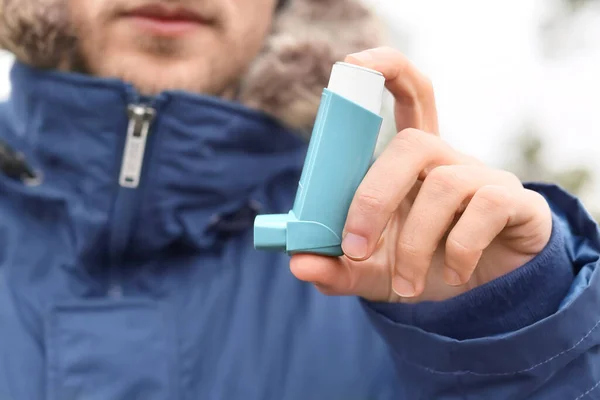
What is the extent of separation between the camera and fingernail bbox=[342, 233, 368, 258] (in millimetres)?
473

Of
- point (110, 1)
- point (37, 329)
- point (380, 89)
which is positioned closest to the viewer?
point (380, 89)

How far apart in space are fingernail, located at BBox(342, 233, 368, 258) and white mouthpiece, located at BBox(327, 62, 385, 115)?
11cm

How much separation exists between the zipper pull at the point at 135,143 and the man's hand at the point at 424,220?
35cm

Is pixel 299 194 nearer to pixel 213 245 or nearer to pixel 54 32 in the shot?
pixel 213 245

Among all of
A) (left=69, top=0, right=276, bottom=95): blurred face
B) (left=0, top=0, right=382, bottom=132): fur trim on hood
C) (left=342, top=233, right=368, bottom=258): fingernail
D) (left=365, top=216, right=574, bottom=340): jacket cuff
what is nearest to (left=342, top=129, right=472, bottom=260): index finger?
(left=342, top=233, right=368, bottom=258): fingernail

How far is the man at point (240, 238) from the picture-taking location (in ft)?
1.70

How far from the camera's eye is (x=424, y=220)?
18.8 inches

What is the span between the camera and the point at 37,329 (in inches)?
27.5

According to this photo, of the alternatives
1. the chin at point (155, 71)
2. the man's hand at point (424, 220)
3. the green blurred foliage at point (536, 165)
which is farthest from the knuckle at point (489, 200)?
the green blurred foliage at point (536, 165)

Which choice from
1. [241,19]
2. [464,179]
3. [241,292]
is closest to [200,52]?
[241,19]

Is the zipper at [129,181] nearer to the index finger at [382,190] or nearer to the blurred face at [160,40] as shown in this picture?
the blurred face at [160,40]

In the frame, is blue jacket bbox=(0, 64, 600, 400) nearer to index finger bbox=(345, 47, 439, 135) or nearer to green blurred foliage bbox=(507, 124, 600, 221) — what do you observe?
index finger bbox=(345, 47, 439, 135)

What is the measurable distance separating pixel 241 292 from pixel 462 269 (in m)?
0.39

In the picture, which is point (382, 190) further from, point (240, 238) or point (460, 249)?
point (240, 238)
